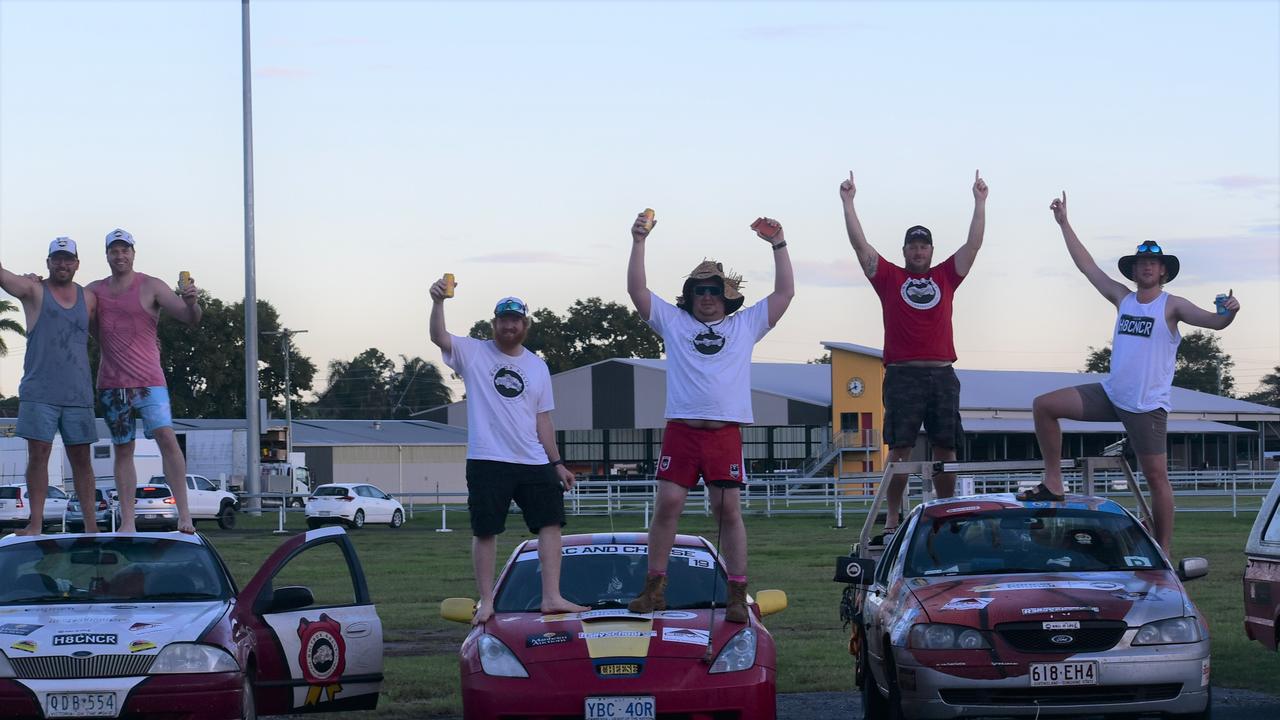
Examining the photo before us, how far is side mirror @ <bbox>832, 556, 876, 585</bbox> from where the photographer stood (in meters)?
10.2

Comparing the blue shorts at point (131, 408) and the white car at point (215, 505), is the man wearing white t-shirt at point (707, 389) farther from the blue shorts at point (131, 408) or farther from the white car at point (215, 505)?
the white car at point (215, 505)

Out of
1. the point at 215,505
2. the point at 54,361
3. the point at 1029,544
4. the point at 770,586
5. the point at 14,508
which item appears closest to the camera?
the point at 1029,544

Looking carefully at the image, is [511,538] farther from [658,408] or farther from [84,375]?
[658,408]

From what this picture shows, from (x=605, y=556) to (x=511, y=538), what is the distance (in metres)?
24.9

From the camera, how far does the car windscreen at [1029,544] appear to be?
980cm

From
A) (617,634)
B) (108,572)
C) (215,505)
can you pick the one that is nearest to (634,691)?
(617,634)

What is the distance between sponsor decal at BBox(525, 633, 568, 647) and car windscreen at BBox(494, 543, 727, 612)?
0.71 m

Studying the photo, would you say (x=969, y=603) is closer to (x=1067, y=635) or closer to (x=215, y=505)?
(x=1067, y=635)

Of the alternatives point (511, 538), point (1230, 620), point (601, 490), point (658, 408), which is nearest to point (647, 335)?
point (658, 408)

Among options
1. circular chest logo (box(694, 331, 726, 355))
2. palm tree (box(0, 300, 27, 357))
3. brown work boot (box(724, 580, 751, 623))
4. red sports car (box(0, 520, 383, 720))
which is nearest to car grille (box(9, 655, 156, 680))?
red sports car (box(0, 520, 383, 720))

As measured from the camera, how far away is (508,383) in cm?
957

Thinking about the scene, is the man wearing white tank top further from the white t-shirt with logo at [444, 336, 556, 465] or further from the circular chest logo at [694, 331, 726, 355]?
the white t-shirt with logo at [444, 336, 556, 465]

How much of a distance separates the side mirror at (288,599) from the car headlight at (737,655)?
2511 mm

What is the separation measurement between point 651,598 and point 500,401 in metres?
1.43
